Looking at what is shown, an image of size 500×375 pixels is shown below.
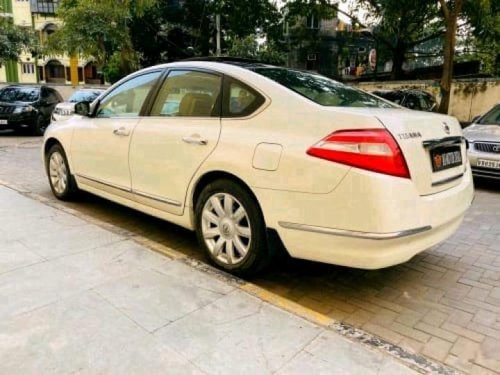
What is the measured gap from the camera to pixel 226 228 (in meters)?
3.19

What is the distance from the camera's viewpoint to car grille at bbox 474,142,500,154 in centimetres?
641

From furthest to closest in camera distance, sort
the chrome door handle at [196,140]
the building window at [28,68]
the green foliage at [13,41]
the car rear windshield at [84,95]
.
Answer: the building window at [28,68]
the green foliage at [13,41]
the car rear windshield at [84,95]
the chrome door handle at [196,140]

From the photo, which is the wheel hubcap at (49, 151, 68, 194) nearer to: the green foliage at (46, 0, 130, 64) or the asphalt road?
the asphalt road

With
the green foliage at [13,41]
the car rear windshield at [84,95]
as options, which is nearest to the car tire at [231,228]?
the car rear windshield at [84,95]

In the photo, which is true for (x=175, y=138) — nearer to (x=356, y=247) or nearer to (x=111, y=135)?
(x=111, y=135)

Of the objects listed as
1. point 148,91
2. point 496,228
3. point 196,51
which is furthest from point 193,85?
point 196,51

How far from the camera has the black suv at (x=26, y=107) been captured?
12.3m

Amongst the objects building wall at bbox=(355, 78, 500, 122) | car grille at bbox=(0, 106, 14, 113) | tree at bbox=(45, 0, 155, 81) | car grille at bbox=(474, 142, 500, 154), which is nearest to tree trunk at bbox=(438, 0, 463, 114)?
building wall at bbox=(355, 78, 500, 122)

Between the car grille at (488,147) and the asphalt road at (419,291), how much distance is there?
216cm

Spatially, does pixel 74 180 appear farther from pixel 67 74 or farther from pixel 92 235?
pixel 67 74

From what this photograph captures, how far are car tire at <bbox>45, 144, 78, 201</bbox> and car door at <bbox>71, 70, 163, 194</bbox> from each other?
266 mm

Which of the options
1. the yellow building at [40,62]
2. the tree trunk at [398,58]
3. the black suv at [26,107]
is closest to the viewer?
the black suv at [26,107]

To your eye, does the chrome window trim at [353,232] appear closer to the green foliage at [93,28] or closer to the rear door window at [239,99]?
the rear door window at [239,99]

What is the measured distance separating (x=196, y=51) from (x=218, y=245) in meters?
23.2
